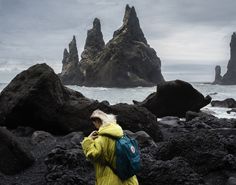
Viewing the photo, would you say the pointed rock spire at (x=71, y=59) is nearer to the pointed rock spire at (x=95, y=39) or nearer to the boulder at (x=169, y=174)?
the pointed rock spire at (x=95, y=39)

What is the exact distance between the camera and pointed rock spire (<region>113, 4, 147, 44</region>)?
4852 inches

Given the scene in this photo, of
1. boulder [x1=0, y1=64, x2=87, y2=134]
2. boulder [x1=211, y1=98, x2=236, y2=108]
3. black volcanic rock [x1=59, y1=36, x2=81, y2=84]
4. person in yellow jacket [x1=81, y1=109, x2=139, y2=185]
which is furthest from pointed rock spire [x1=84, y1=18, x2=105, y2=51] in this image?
person in yellow jacket [x1=81, y1=109, x2=139, y2=185]

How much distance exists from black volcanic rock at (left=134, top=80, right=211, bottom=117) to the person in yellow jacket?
16.2m

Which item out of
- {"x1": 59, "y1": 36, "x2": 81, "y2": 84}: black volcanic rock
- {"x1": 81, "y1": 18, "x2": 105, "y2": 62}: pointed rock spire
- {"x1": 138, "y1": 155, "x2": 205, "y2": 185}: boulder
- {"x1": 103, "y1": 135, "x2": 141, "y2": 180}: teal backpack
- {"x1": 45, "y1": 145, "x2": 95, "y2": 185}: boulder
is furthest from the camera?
{"x1": 59, "y1": 36, "x2": 81, "y2": 84}: black volcanic rock

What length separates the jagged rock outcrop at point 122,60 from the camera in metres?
114

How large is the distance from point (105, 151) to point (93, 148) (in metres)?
0.15

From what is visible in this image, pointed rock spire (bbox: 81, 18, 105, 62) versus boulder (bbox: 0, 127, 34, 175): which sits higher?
pointed rock spire (bbox: 81, 18, 105, 62)

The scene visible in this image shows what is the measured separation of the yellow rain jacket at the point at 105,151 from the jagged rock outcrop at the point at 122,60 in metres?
106

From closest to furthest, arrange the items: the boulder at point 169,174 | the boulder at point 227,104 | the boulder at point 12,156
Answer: the boulder at point 169,174 < the boulder at point 12,156 < the boulder at point 227,104

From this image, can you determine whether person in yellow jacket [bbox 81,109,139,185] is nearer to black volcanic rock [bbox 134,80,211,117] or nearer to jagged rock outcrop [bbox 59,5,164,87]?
black volcanic rock [bbox 134,80,211,117]

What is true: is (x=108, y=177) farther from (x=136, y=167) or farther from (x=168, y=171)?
(x=168, y=171)

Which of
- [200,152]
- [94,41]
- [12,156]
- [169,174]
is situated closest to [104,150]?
[169,174]

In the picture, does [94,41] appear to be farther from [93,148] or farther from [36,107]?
[93,148]

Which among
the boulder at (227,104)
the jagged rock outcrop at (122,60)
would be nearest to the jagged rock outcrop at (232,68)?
the jagged rock outcrop at (122,60)
